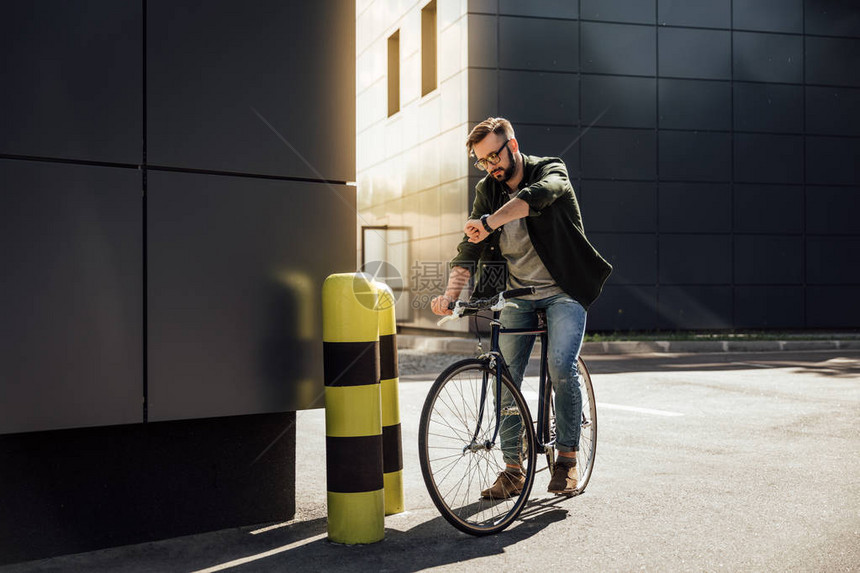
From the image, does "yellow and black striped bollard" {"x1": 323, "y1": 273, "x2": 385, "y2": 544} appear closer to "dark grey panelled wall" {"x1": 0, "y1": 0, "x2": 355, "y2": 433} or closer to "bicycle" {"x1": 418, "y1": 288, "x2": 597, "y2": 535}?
"bicycle" {"x1": 418, "y1": 288, "x2": 597, "y2": 535}

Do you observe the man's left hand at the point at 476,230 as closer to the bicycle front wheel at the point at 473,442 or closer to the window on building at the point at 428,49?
the bicycle front wheel at the point at 473,442

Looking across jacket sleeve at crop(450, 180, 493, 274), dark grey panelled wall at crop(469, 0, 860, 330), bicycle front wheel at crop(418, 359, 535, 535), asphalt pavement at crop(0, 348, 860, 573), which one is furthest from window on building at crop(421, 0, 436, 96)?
bicycle front wheel at crop(418, 359, 535, 535)

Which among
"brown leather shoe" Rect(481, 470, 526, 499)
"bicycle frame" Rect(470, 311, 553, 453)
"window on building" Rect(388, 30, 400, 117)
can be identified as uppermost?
"window on building" Rect(388, 30, 400, 117)

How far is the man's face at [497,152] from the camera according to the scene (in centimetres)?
448

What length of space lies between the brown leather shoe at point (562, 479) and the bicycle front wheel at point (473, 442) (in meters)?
0.21

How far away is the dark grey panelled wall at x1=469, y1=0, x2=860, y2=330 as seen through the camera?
17594 millimetres

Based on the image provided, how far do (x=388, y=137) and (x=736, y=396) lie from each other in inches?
557

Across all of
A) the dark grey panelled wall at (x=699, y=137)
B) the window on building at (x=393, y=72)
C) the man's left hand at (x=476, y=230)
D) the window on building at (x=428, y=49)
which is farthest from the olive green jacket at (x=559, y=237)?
the window on building at (x=393, y=72)

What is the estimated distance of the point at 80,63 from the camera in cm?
369

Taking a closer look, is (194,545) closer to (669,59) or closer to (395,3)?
(669,59)

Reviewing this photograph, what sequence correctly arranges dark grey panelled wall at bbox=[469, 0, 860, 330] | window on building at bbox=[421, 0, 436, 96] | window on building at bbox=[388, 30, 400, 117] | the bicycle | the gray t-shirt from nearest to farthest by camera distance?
the bicycle < the gray t-shirt < dark grey panelled wall at bbox=[469, 0, 860, 330] < window on building at bbox=[421, 0, 436, 96] < window on building at bbox=[388, 30, 400, 117]

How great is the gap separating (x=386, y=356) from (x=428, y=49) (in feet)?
52.9

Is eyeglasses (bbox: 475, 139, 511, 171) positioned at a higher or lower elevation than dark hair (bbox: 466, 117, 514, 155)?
lower

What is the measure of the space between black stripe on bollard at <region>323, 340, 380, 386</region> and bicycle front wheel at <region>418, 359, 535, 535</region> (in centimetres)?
30
